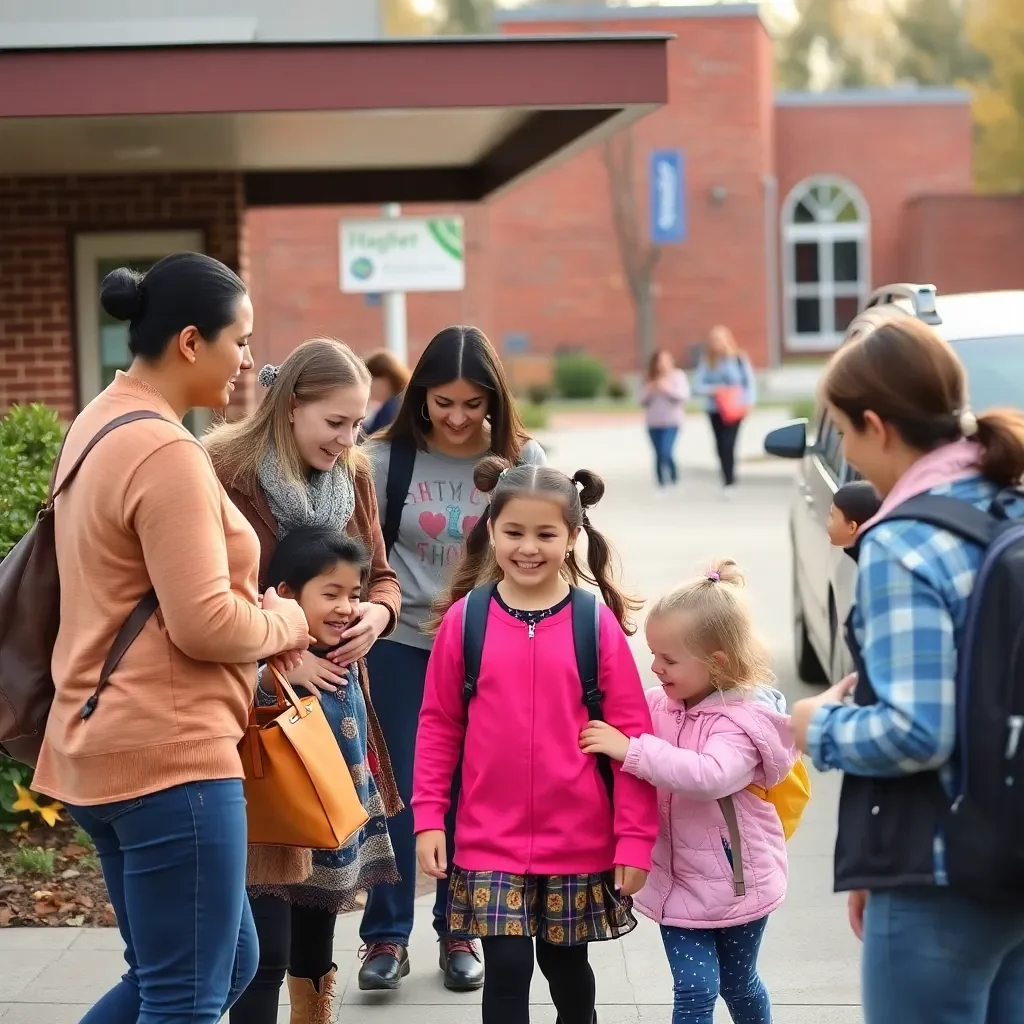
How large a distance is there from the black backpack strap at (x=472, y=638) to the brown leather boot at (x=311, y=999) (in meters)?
1.00

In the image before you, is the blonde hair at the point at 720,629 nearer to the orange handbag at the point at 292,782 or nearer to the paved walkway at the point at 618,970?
the orange handbag at the point at 292,782

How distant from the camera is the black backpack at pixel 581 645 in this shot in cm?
373

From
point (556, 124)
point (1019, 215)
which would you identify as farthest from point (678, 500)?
point (1019, 215)

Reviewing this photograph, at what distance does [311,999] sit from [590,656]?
4.17ft

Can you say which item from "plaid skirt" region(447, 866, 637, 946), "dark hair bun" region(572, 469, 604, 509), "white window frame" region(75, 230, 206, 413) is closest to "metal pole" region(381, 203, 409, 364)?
"white window frame" region(75, 230, 206, 413)

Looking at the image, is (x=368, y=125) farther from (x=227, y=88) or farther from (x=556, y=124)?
(x=227, y=88)

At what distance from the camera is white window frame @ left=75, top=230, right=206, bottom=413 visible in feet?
35.1

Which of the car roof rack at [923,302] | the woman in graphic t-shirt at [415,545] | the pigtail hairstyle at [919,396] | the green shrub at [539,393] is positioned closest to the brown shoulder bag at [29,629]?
the pigtail hairstyle at [919,396]

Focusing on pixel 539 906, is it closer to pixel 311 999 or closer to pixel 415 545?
pixel 311 999

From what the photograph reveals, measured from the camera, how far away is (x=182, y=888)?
3131mm

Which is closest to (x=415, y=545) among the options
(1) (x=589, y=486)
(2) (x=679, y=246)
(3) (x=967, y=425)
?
(1) (x=589, y=486)

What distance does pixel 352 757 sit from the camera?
4.15 metres

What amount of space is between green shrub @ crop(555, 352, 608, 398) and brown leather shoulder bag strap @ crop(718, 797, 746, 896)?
37.9 metres

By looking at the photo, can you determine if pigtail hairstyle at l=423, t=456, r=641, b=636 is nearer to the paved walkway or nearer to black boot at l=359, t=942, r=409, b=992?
black boot at l=359, t=942, r=409, b=992
